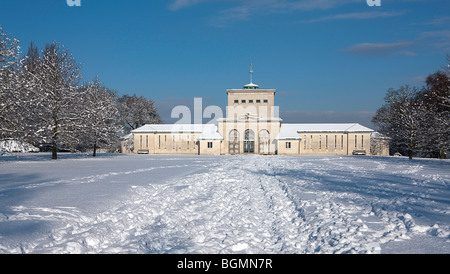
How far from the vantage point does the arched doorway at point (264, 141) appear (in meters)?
50.3

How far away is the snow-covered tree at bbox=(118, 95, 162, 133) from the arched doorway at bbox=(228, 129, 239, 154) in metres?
21.3

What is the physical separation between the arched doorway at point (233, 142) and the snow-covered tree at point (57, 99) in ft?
91.3

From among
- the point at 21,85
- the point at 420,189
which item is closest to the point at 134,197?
the point at 420,189

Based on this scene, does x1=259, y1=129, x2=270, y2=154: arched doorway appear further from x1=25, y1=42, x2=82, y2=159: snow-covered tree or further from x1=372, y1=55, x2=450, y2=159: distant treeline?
A: x1=25, y1=42, x2=82, y2=159: snow-covered tree

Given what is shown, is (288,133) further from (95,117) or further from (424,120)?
(95,117)

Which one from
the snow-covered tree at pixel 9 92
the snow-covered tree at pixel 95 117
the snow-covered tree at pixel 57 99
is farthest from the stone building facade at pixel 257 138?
the snow-covered tree at pixel 9 92

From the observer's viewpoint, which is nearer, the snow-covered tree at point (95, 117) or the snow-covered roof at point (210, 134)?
the snow-covered tree at point (95, 117)

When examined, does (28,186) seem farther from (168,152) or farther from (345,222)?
(168,152)

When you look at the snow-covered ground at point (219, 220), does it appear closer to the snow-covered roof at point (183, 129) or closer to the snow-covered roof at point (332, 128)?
the snow-covered roof at point (183, 129)

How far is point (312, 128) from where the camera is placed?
52281 mm

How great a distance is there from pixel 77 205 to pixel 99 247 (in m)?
2.97

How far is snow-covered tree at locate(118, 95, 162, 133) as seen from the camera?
61219 mm

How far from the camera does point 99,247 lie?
501 centimetres

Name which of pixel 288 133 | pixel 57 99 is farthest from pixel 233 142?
pixel 57 99
